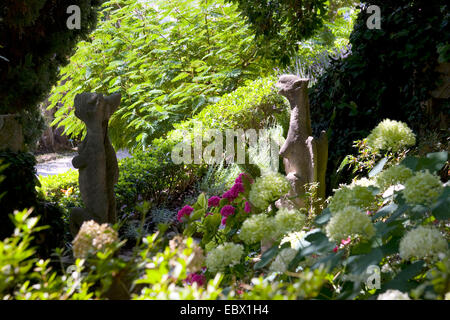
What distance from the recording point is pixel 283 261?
46.0 inches

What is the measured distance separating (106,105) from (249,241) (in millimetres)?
1986

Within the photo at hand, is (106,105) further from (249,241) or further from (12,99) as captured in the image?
(12,99)

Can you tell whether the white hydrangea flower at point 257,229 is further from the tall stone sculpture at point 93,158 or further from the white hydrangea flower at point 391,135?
the tall stone sculpture at point 93,158

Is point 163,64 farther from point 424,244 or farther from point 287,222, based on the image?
point 424,244

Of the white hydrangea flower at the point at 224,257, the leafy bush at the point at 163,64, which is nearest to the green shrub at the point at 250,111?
the leafy bush at the point at 163,64

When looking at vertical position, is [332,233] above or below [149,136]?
below

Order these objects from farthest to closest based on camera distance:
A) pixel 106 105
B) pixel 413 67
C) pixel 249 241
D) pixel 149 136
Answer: pixel 149 136 < pixel 413 67 < pixel 106 105 < pixel 249 241

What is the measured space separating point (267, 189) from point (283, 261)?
13.9 inches

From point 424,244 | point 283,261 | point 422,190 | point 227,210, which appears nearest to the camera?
point 424,244

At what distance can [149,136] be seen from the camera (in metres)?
8.23

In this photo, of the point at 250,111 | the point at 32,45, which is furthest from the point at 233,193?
the point at 32,45

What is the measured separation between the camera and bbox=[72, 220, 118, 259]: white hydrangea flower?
1.01 m

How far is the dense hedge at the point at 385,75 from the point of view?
13.9 ft
